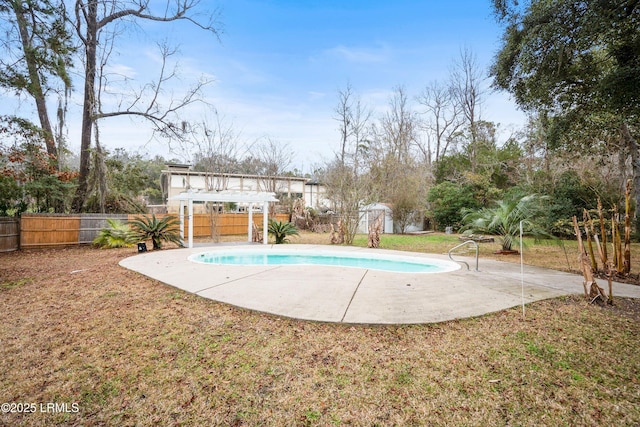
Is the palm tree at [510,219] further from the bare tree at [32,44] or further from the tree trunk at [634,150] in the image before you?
the bare tree at [32,44]

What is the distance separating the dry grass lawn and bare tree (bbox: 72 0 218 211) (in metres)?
10.6

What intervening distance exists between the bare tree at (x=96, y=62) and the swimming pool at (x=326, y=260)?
760cm

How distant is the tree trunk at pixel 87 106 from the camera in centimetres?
1184

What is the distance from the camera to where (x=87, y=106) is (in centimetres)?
1209

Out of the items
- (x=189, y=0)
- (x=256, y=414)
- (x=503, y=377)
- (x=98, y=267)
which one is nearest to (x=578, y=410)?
(x=503, y=377)

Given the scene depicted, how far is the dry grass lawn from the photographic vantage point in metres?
2.09

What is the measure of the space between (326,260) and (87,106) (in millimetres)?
11329

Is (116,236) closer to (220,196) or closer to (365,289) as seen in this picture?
(220,196)

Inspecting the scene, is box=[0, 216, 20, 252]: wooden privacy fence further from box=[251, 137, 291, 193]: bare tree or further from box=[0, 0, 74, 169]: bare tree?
box=[251, 137, 291, 193]: bare tree

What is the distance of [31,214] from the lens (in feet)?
33.5

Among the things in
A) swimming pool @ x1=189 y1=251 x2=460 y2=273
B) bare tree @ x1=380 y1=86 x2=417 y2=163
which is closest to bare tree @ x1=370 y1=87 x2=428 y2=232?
bare tree @ x1=380 y1=86 x2=417 y2=163

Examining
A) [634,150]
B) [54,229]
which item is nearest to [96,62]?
[54,229]

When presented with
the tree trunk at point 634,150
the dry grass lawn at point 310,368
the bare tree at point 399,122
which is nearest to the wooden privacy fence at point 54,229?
the dry grass lawn at point 310,368

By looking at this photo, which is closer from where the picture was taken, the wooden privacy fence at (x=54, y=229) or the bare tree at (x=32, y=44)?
the bare tree at (x=32, y=44)
